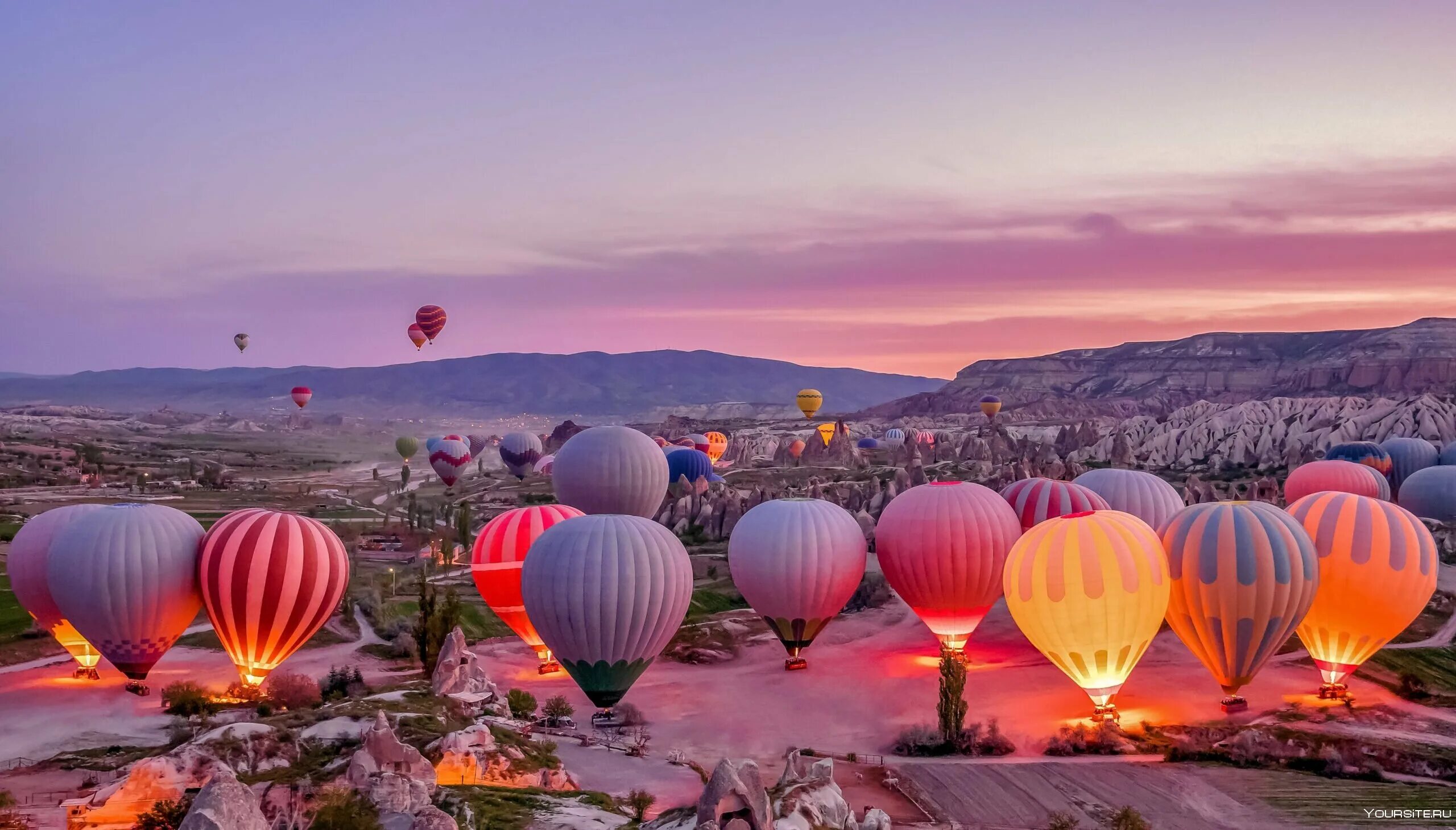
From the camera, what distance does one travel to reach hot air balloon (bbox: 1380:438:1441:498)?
67.7 m

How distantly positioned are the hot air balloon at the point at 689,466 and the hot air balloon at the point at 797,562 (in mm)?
29685

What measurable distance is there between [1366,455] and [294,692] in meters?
64.1

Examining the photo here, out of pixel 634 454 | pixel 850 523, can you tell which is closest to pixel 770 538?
pixel 850 523

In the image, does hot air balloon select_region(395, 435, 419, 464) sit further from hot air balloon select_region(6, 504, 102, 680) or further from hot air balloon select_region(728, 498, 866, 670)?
hot air balloon select_region(728, 498, 866, 670)

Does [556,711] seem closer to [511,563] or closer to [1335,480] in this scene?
[511,563]

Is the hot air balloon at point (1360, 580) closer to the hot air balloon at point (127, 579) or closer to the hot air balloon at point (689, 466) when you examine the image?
the hot air balloon at point (127, 579)

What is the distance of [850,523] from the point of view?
32.4 m

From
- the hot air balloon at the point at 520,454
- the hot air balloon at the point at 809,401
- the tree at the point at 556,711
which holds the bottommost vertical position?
the tree at the point at 556,711

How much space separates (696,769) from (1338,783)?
13317 mm

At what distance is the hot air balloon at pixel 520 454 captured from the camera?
9650 cm

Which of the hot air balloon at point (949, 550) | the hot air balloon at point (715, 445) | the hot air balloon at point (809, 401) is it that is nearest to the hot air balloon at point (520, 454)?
the hot air balloon at point (715, 445)

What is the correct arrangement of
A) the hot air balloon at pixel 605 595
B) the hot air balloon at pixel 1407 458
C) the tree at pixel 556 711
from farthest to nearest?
the hot air balloon at pixel 1407 458 → the tree at pixel 556 711 → the hot air balloon at pixel 605 595

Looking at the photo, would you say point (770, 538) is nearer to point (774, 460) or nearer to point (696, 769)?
point (696, 769)

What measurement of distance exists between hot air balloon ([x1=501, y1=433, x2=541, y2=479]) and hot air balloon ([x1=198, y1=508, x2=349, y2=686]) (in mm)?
68265
